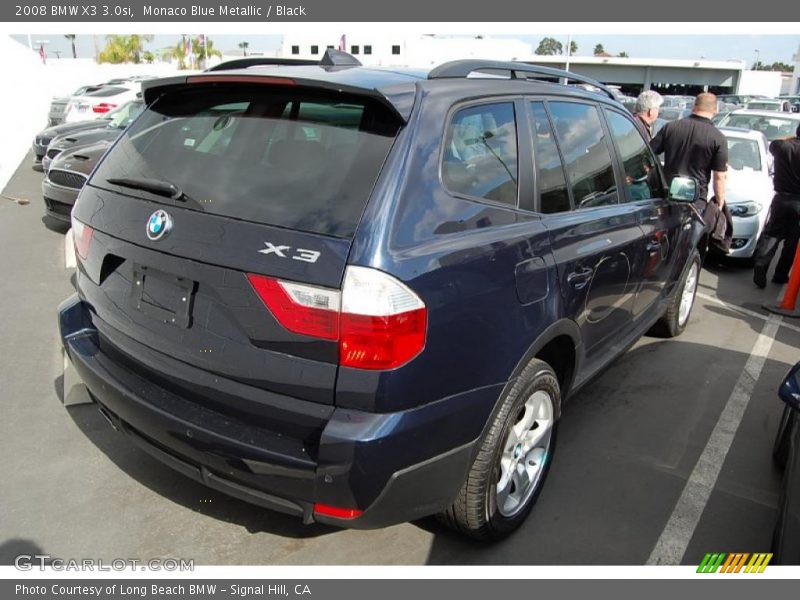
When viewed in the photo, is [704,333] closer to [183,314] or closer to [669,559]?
[669,559]

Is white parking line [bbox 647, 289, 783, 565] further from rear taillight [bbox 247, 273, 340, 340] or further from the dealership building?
the dealership building

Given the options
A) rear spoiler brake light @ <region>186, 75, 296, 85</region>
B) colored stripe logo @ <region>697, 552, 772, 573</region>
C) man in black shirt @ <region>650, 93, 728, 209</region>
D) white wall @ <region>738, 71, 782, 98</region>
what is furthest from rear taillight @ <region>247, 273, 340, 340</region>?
white wall @ <region>738, 71, 782, 98</region>

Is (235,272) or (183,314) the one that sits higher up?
(235,272)

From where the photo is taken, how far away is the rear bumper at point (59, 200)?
23.7 ft

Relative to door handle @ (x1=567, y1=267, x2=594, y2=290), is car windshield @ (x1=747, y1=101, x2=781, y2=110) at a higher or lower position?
lower

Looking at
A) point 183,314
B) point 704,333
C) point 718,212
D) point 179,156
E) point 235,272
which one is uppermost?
point 179,156

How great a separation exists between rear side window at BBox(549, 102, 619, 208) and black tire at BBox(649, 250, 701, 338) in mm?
1710

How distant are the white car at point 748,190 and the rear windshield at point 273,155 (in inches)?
262

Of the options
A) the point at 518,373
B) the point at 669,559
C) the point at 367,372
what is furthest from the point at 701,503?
the point at 367,372

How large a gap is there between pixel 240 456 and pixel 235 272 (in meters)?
0.63

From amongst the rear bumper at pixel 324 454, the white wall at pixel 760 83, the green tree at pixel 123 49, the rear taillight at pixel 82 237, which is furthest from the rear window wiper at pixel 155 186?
the white wall at pixel 760 83

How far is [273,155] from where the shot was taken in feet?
7.70

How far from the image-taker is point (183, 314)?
2295 millimetres

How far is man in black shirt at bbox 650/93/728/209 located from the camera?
626 cm
